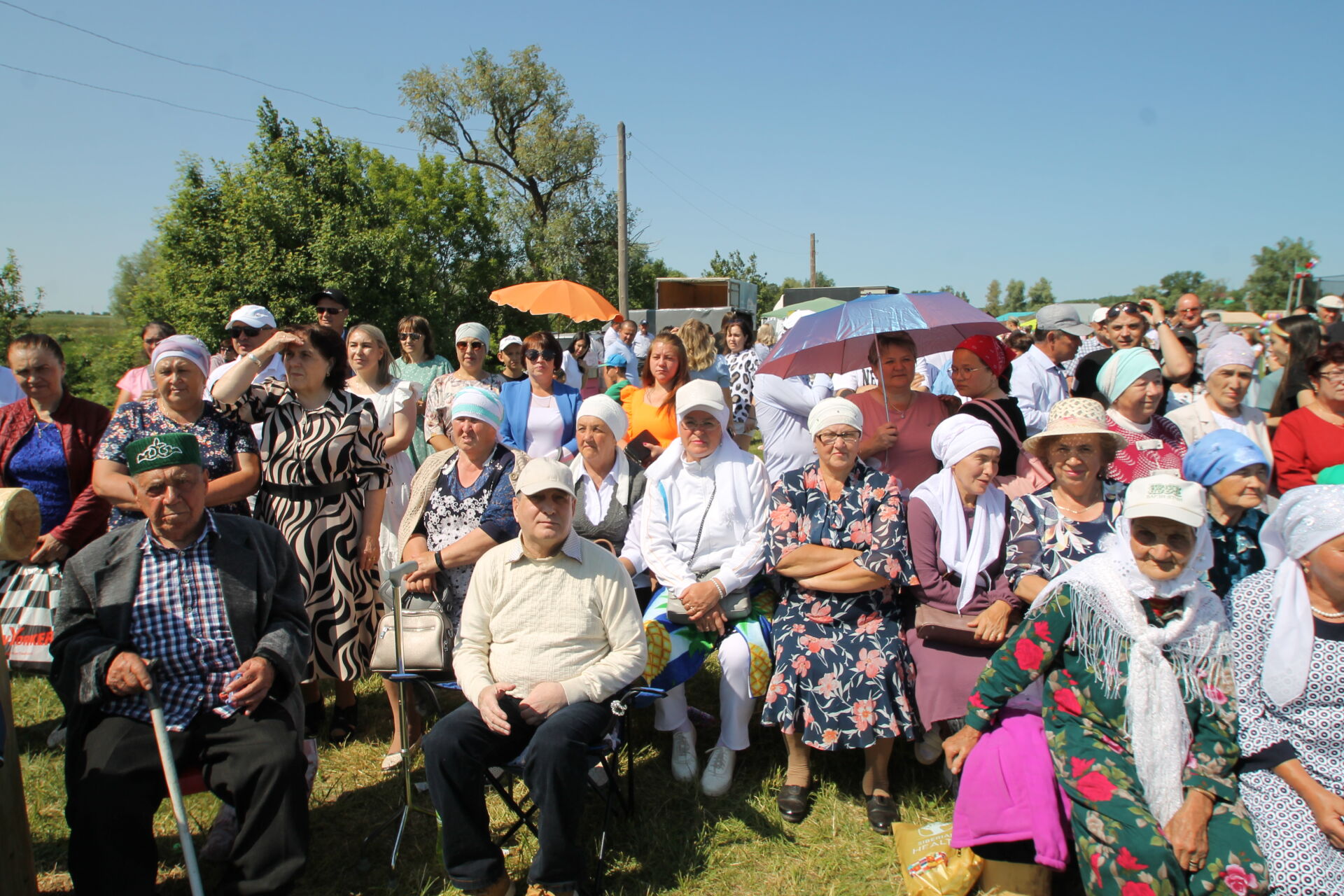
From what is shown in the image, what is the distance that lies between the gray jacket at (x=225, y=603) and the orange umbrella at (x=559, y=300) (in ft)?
21.0

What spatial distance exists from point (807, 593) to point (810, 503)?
1.37 feet

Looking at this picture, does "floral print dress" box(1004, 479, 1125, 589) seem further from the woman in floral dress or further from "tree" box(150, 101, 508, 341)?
"tree" box(150, 101, 508, 341)

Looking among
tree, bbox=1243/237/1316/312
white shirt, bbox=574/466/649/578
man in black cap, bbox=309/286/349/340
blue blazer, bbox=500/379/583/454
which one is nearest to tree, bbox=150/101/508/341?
man in black cap, bbox=309/286/349/340

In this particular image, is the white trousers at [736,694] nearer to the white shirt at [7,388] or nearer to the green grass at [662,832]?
the green grass at [662,832]

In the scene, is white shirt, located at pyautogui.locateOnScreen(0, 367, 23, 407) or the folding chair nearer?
the folding chair

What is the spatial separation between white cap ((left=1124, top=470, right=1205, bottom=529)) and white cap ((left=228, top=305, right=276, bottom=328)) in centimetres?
450

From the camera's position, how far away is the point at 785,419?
519cm


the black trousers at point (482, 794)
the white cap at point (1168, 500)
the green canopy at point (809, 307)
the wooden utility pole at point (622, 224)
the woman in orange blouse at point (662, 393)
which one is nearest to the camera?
the white cap at point (1168, 500)

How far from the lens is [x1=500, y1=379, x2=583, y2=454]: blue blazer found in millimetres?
5500

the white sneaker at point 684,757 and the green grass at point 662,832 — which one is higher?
the white sneaker at point 684,757

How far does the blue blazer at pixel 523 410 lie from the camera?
18.0ft

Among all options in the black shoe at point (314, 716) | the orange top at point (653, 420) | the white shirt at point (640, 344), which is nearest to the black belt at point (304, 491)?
the black shoe at point (314, 716)

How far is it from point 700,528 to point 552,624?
1.09 m

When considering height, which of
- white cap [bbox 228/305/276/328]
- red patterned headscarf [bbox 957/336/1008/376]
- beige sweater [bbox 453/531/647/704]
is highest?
white cap [bbox 228/305/276/328]
